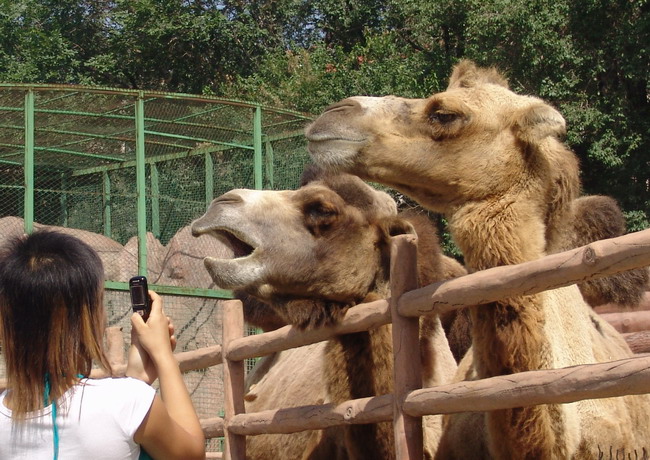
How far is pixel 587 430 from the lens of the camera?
3.82 m

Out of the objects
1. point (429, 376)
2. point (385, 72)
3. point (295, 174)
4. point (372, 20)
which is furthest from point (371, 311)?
point (372, 20)

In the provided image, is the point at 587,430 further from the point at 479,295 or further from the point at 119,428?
the point at 119,428

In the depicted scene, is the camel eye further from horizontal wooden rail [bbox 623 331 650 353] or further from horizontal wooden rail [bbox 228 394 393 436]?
horizontal wooden rail [bbox 623 331 650 353]

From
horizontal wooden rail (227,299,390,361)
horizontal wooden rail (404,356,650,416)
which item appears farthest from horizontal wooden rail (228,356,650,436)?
horizontal wooden rail (227,299,390,361)

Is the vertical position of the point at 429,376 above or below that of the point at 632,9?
below

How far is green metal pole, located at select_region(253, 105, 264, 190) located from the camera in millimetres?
13898

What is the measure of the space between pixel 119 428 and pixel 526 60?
13.8m

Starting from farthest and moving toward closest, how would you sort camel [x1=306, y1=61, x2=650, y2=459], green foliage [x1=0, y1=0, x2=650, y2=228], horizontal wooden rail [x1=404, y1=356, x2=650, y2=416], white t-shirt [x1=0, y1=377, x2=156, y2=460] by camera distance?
green foliage [x1=0, y1=0, x2=650, y2=228] < camel [x1=306, y1=61, x2=650, y2=459] < horizontal wooden rail [x1=404, y1=356, x2=650, y2=416] < white t-shirt [x1=0, y1=377, x2=156, y2=460]

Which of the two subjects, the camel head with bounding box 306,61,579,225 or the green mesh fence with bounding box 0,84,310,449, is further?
the green mesh fence with bounding box 0,84,310,449

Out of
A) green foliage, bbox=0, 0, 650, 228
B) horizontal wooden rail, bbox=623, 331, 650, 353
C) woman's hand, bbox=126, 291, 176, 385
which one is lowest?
woman's hand, bbox=126, 291, 176, 385

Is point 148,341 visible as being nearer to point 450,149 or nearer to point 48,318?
point 48,318

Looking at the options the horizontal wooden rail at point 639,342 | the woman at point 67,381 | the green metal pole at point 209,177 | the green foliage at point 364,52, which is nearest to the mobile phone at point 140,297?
the woman at point 67,381

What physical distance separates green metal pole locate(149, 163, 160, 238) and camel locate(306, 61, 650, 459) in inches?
424

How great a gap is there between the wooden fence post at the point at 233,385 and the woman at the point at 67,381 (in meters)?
2.72
